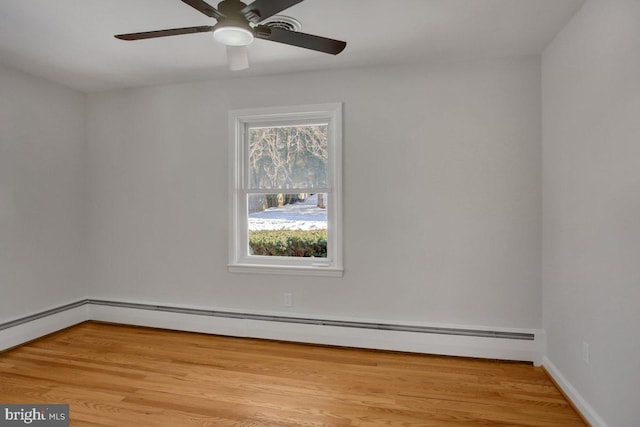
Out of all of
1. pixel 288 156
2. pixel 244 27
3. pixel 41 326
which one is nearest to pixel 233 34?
pixel 244 27

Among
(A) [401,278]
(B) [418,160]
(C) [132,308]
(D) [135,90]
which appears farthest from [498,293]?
(D) [135,90]

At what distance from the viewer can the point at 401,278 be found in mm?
3068

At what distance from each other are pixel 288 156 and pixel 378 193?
94 cm

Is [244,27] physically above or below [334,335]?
above

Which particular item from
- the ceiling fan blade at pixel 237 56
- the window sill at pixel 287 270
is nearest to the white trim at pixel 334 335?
the window sill at pixel 287 270

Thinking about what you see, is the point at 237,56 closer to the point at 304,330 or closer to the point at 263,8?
the point at 263,8

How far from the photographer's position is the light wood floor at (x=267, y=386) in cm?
210

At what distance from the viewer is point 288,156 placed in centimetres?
342

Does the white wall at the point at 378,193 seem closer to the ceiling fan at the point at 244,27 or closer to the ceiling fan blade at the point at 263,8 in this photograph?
the ceiling fan at the point at 244,27

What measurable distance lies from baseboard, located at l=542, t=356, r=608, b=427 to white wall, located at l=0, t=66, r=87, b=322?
438cm

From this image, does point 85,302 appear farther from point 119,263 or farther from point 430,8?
point 430,8

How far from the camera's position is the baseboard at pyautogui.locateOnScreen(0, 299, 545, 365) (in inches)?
113

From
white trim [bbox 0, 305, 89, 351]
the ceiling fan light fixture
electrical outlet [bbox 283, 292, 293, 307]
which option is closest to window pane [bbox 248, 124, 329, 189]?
electrical outlet [bbox 283, 292, 293, 307]

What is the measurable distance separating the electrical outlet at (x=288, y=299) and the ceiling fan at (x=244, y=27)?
2.12 m
